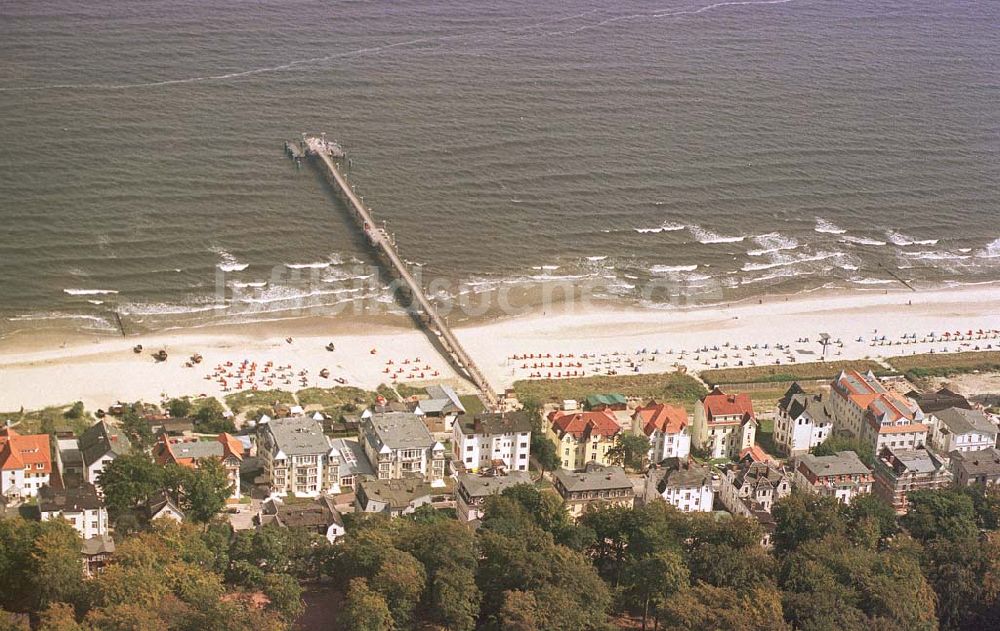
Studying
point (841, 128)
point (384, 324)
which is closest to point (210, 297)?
point (384, 324)

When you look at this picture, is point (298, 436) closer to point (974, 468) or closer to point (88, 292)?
point (88, 292)

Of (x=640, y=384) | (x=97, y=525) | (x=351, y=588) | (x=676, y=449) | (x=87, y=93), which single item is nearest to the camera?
(x=351, y=588)

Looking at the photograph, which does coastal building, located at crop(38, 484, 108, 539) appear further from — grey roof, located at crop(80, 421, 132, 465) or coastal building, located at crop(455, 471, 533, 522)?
coastal building, located at crop(455, 471, 533, 522)

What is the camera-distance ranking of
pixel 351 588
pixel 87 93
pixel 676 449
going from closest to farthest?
pixel 351 588
pixel 676 449
pixel 87 93

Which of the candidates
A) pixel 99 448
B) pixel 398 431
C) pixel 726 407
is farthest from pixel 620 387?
pixel 99 448

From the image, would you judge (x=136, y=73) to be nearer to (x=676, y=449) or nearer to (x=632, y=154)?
(x=632, y=154)

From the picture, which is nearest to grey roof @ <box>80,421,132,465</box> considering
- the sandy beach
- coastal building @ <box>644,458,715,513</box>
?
the sandy beach

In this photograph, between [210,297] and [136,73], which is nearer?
[210,297]
